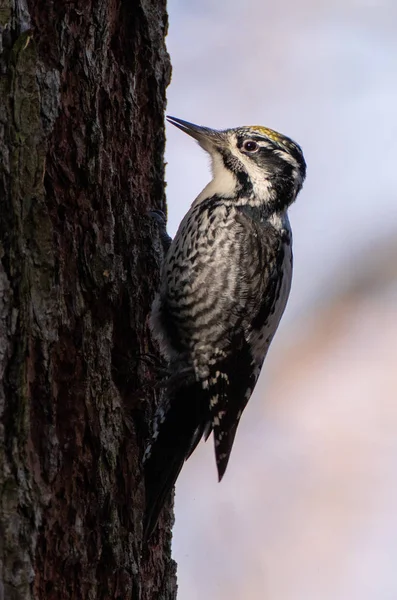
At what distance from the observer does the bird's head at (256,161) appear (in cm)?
450

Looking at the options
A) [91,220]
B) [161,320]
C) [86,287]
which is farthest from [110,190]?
[161,320]

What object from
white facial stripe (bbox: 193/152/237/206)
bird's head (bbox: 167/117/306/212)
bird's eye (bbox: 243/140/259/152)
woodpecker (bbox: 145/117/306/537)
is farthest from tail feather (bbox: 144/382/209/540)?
bird's eye (bbox: 243/140/259/152)

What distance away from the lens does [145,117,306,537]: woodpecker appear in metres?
3.82

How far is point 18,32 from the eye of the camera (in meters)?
→ 2.55

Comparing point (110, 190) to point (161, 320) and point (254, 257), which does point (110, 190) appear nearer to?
point (161, 320)

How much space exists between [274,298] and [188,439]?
2.67ft

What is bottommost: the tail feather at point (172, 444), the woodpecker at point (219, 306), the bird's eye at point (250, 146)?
the tail feather at point (172, 444)

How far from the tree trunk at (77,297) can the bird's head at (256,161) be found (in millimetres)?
768

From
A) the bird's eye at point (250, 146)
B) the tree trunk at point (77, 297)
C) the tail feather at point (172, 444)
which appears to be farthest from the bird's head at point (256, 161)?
the tail feather at point (172, 444)

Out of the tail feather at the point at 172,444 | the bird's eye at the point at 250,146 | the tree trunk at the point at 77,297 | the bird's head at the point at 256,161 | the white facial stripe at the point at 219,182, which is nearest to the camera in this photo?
the tree trunk at the point at 77,297

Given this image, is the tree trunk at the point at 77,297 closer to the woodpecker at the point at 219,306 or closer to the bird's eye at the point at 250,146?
the woodpecker at the point at 219,306

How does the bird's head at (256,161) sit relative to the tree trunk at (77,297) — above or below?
above

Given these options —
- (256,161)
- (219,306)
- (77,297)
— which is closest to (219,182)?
(256,161)

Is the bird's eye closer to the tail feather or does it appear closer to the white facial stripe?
the white facial stripe
